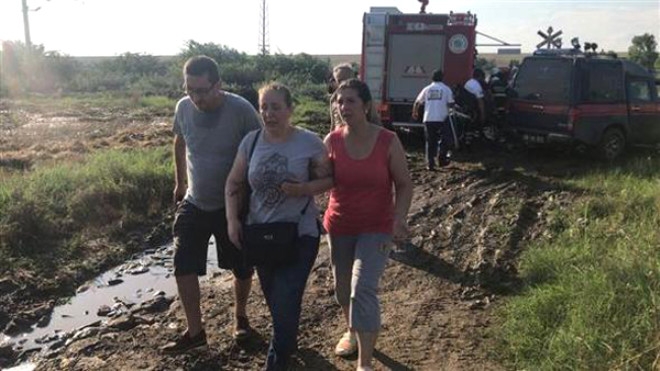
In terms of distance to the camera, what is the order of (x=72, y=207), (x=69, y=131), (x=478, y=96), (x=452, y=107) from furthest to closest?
(x=69, y=131), (x=478, y=96), (x=452, y=107), (x=72, y=207)

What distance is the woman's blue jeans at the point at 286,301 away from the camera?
3633mm

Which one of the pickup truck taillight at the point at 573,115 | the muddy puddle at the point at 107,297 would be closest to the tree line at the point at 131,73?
the pickup truck taillight at the point at 573,115

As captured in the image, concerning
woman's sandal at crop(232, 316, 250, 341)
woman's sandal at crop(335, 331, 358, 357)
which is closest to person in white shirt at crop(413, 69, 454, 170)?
woman's sandal at crop(232, 316, 250, 341)

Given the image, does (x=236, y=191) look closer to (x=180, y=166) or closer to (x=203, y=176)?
(x=203, y=176)

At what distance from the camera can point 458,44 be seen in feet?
44.1

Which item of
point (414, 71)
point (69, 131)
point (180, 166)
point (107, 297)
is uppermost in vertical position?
point (414, 71)

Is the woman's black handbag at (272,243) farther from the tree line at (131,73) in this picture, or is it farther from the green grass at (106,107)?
the tree line at (131,73)

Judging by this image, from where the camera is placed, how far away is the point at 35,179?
879 cm

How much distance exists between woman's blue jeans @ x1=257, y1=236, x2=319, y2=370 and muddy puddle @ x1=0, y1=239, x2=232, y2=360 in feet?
7.20

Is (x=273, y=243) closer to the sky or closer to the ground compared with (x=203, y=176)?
closer to the ground

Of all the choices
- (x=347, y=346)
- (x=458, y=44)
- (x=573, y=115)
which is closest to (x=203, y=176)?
(x=347, y=346)

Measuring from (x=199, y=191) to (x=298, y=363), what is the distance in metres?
1.31

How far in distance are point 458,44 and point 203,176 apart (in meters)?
10.2

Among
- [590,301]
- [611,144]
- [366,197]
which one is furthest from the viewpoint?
[611,144]
